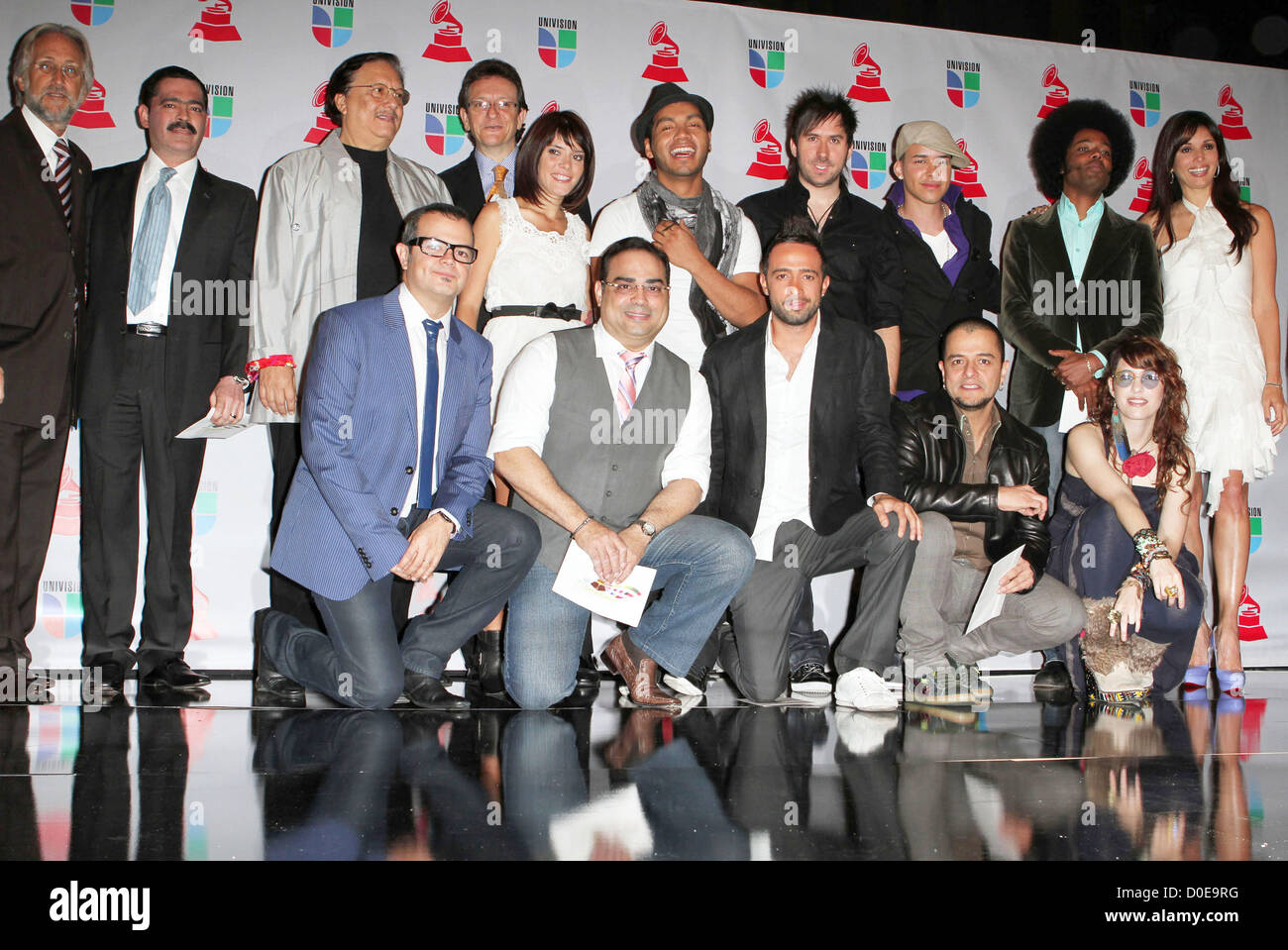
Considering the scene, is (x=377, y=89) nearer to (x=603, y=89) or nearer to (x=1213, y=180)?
(x=603, y=89)

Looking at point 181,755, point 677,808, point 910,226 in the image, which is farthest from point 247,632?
point 910,226

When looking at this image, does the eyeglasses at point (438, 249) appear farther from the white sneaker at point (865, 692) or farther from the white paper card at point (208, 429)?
the white sneaker at point (865, 692)

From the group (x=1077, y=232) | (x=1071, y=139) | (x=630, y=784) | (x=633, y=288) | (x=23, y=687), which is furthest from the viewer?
(x=1071, y=139)

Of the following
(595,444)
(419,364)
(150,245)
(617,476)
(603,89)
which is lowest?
(617,476)

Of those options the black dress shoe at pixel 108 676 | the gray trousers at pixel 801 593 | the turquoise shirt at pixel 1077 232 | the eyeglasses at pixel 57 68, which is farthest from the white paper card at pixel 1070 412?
the eyeglasses at pixel 57 68

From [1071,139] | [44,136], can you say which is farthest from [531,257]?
[1071,139]

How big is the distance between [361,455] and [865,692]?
174 centimetres

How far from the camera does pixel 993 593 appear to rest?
357cm

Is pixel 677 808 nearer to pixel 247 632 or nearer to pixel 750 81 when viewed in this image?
pixel 247 632

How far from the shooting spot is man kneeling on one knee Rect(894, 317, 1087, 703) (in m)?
3.62

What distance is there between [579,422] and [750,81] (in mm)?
2284

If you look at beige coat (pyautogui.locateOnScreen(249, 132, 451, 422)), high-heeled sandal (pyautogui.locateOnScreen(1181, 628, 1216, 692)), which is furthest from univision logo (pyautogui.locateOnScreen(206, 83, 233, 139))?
high-heeled sandal (pyautogui.locateOnScreen(1181, 628, 1216, 692))

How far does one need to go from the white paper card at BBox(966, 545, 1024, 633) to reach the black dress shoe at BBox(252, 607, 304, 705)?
225cm

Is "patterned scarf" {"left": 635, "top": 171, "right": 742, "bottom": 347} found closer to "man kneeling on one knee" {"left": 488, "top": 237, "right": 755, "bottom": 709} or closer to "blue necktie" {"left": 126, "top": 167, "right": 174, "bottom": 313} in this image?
"man kneeling on one knee" {"left": 488, "top": 237, "right": 755, "bottom": 709}
